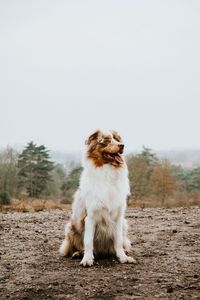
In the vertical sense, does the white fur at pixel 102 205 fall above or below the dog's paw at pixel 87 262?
above

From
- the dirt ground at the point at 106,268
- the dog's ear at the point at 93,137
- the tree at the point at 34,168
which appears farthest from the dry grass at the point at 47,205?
the tree at the point at 34,168

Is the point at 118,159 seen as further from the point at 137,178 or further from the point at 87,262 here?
the point at 137,178

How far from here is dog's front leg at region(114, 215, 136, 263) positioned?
715cm

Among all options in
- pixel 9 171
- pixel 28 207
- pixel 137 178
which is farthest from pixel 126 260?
pixel 137 178

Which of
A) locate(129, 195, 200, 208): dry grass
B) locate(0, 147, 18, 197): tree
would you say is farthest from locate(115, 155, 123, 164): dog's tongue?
locate(0, 147, 18, 197): tree

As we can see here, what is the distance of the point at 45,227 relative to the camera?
36.0 feet

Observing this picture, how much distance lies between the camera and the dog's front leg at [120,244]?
23.5 feet

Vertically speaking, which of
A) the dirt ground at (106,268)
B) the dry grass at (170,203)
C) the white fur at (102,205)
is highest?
the dry grass at (170,203)

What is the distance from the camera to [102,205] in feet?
23.0

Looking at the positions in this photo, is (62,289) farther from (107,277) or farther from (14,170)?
(14,170)

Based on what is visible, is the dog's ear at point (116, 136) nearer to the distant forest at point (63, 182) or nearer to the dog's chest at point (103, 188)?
the dog's chest at point (103, 188)

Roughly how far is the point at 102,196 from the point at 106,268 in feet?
3.75

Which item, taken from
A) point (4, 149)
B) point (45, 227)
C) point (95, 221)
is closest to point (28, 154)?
point (4, 149)

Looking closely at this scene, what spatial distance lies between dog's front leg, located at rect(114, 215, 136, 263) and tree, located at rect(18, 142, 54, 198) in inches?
1204
